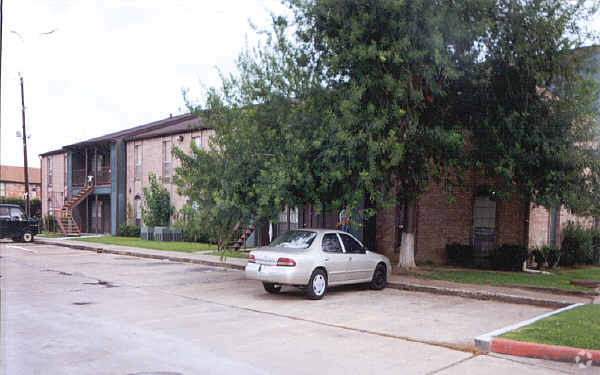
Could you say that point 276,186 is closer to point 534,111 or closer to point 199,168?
point 199,168

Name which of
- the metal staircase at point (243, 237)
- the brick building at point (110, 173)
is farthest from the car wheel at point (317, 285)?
the brick building at point (110, 173)

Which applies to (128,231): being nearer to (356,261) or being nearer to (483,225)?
(483,225)

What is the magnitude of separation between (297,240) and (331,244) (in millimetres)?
802

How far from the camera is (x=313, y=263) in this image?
11656 mm

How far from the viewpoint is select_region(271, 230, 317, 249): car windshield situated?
12.2 metres

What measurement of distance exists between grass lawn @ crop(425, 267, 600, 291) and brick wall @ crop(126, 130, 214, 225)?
17.6 m

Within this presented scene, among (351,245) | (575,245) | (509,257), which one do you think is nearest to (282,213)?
(351,245)

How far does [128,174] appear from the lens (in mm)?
34656

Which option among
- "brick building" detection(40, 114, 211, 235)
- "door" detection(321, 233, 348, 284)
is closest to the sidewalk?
"door" detection(321, 233, 348, 284)

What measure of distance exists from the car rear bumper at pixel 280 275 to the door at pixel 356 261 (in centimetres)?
165

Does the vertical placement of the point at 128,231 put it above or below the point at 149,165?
below

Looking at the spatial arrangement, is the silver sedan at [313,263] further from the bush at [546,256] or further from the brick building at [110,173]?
the brick building at [110,173]

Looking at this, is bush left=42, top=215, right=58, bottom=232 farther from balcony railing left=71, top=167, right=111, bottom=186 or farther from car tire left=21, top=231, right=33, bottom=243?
Result: car tire left=21, top=231, right=33, bottom=243

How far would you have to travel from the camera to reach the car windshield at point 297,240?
12.2 m
